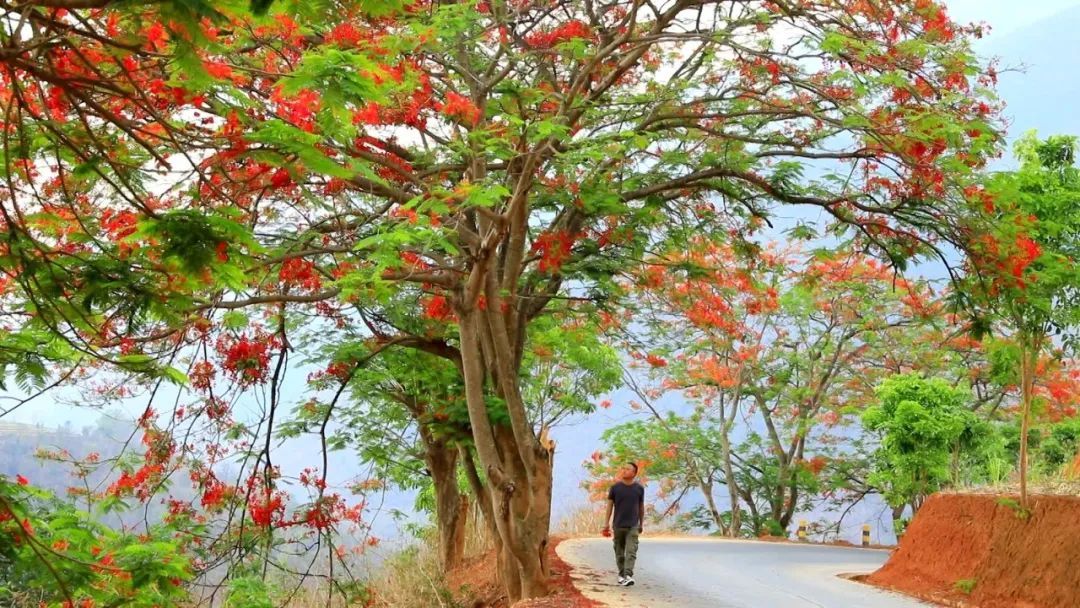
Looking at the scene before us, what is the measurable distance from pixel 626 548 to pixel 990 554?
415 centimetres

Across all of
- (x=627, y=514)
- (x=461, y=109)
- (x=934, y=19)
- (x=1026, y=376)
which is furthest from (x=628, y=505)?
(x=934, y=19)

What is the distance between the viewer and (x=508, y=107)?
11.3 metres

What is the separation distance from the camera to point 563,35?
36.7 feet

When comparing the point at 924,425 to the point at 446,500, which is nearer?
the point at 924,425

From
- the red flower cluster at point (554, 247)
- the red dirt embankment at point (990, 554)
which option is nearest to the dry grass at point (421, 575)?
the red flower cluster at point (554, 247)

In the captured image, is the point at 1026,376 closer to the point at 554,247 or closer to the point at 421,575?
the point at 554,247

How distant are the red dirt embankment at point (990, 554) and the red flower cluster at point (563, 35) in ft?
22.8

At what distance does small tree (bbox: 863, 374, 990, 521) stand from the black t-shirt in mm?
6185

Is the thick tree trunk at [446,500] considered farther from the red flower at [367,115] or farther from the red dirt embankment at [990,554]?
the red flower at [367,115]

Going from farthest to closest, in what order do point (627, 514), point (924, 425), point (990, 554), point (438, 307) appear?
point (924, 425)
point (438, 307)
point (627, 514)
point (990, 554)

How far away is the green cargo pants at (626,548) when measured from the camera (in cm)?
1251

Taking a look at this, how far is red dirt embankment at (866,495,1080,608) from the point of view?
10.2 m

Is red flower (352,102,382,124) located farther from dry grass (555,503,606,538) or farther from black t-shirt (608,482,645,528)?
dry grass (555,503,606,538)

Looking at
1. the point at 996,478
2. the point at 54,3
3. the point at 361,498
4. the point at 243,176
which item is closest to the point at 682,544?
the point at 361,498
